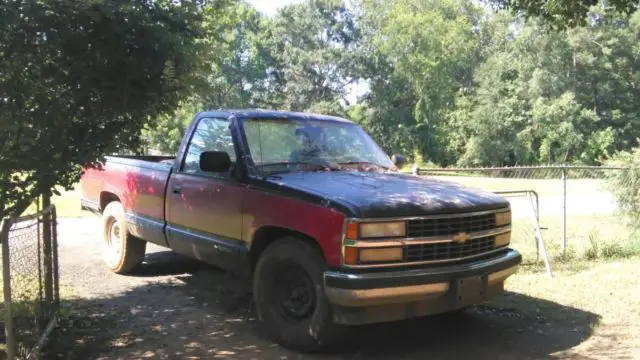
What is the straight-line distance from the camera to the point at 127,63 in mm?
4379

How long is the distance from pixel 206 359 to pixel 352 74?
61.7 metres

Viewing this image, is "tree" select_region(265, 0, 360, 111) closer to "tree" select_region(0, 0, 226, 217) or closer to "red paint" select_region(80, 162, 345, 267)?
"red paint" select_region(80, 162, 345, 267)

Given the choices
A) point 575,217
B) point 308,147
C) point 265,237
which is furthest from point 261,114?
point 575,217

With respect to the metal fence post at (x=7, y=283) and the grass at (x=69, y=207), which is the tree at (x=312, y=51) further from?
the metal fence post at (x=7, y=283)

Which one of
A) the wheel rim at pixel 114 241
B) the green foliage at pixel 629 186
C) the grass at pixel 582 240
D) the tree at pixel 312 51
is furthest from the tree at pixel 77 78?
the tree at pixel 312 51

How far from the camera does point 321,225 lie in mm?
4406

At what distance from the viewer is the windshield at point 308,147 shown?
5.45 meters

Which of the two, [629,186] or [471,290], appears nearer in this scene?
[471,290]

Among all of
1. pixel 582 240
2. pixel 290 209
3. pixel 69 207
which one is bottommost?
pixel 582 240

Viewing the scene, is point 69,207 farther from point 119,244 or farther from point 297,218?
point 297,218

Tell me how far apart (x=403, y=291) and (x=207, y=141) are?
2807 mm

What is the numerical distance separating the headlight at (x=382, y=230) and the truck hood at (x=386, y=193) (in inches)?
2.7

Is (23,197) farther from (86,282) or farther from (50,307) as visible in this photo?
(86,282)

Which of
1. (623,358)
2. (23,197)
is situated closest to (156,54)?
(23,197)
